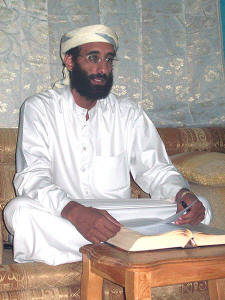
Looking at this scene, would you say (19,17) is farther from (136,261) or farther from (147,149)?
(136,261)

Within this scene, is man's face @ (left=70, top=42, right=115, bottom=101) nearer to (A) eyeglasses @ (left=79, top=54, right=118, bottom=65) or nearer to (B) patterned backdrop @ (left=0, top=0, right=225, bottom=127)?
(A) eyeglasses @ (left=79, top=54, right=118, bottom=65)

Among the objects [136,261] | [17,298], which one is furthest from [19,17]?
[136,261]

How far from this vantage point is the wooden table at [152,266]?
→ 1663 millimetres

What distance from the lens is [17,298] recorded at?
220 cm

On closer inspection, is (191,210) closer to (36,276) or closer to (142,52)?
(36,276)

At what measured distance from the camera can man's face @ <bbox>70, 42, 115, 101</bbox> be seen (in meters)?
2.97

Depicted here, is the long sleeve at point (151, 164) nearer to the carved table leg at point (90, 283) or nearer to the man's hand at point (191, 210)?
the man's hand at point (191, 210)

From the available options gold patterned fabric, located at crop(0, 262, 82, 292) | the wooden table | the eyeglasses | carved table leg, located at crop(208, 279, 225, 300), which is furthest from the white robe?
the wooden table

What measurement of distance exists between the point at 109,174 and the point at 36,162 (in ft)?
1.57

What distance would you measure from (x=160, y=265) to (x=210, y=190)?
4.27 ft

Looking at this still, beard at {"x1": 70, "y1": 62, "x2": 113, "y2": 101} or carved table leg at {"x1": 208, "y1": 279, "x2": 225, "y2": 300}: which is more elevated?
beard at {"x1": 70, "y1": 62, "x2": 113, "y2": 101}

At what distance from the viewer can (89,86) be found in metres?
2.95

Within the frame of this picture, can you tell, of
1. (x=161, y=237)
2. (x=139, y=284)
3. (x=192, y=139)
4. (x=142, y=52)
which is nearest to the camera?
(x=139, y=284)

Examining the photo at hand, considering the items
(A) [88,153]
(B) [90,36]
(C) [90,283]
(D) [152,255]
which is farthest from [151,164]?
(D) [152,255]
